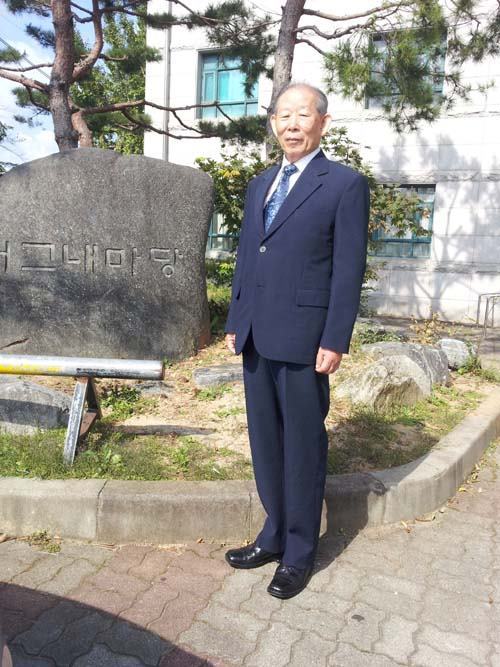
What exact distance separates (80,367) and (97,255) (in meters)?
2.32

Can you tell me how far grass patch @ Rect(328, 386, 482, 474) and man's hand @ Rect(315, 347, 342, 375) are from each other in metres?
1.11

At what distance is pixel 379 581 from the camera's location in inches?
107

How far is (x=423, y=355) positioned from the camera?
18.2ft

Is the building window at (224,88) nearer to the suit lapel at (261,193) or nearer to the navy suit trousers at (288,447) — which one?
the suit lapel at (261,193)

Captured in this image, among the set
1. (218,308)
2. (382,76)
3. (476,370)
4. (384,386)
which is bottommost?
(476,370)

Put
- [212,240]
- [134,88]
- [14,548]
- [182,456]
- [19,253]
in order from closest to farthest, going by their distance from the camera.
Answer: [14,548] < [182,456] < [19,253] < [212,240] < [134,88]

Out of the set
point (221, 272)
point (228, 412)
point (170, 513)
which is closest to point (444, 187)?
point (221, 272)

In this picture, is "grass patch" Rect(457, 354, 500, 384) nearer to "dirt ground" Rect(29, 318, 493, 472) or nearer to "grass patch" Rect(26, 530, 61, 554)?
"dirt ground" Rect(29, 318, 493, 472)

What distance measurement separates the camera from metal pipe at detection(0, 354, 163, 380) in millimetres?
3406

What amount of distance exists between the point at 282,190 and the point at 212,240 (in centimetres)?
1192

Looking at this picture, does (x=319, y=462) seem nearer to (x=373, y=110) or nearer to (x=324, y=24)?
(x=373, y=110)

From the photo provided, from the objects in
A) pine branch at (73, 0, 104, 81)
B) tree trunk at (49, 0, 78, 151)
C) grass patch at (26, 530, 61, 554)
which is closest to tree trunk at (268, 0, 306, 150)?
tree trunk at (49, 0, 78, 151)

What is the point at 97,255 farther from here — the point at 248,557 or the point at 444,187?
the point at 444,187

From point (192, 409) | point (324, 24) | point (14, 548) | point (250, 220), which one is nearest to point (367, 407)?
point (192, 409)
